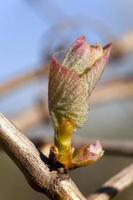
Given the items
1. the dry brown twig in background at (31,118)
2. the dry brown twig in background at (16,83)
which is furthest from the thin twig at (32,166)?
the dry brown twig in background at (16,83)

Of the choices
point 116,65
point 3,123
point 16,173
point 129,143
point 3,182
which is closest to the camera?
point 3,123

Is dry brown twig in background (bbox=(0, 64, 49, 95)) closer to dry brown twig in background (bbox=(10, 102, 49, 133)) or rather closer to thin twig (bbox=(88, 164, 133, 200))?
dry brown twig in background (bbox=(10, 102, 49, 133))

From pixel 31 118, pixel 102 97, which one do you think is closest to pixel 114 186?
pixel 31 118

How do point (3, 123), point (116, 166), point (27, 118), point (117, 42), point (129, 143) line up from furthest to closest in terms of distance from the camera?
point (116, 166) → point (117, 42) → point (27, 118) → point (129, 143) → point (3, 123)

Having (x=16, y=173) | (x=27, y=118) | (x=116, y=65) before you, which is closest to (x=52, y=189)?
(x=27, y=118)

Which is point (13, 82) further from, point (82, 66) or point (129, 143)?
point (82, 66)

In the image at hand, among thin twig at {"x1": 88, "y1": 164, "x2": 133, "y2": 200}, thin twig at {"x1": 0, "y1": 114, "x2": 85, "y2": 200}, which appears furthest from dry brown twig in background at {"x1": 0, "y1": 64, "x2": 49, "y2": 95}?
thin twig at {"x1": 0, "y1": 114, "x2": 85, "y2": 200}

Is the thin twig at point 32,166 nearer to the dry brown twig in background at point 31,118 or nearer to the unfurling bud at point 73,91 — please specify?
the unfurling bud at point 73,91
